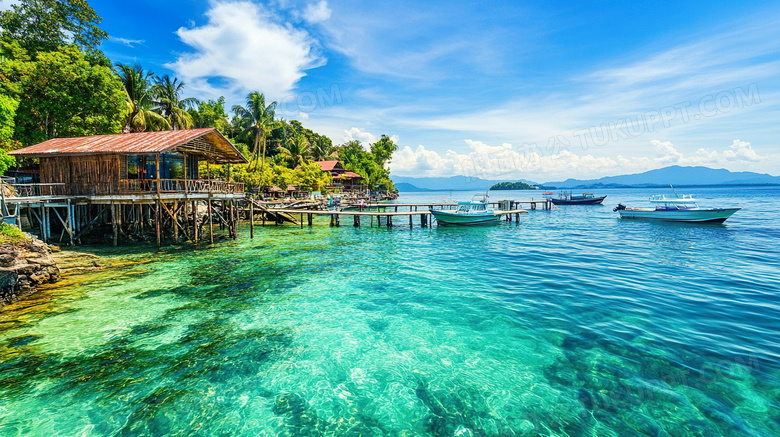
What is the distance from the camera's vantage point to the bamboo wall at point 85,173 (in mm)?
18703

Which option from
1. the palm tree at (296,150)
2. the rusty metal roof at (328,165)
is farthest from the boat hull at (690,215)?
the rusty metal roof at (328,165)

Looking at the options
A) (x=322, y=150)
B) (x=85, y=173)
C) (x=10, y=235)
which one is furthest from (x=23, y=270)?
(x=322, y=150)

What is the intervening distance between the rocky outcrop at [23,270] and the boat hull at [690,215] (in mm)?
45700

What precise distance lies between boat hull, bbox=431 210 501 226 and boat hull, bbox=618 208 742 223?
17131mm

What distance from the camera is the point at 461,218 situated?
3195 centimetres

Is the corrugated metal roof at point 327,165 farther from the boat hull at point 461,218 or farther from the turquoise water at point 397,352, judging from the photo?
the turquoise water at point 397,352

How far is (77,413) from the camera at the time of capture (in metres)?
5.66

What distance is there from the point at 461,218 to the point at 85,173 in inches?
1101

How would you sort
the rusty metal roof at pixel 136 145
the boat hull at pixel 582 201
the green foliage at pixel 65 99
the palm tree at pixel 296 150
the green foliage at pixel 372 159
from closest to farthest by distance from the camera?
the rusty metal roof at pixel 136 145
the green foliage at pixel 65 99
the palm tree at pixel 296 150
the boat hull at pixel 582 201
the green foliage at pixel 372 159

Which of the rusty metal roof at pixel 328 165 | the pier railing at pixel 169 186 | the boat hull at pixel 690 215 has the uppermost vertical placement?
the rusty metal roof at pixel 328 165

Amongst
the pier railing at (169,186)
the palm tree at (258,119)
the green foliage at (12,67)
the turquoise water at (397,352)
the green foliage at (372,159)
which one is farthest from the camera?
the green foliage at (372,159)

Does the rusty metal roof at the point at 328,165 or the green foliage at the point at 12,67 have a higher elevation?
the green foliage at the point at 12,67

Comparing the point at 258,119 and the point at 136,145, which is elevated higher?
the point at 258,119

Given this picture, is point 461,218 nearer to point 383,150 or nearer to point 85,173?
point 85,173
